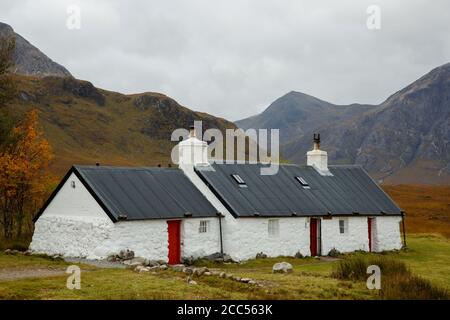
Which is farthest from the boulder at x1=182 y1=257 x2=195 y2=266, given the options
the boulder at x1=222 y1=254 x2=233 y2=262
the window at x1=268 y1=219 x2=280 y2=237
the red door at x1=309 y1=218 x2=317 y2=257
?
the red door at x1=309 y1=218 x2=317 y2=257

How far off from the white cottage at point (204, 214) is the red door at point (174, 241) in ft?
0.17

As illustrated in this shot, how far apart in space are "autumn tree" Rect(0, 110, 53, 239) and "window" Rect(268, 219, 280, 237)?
14.6 m

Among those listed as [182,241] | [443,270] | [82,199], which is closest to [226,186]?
[182,241]

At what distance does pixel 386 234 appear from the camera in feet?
135

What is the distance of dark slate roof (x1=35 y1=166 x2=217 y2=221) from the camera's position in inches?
1193

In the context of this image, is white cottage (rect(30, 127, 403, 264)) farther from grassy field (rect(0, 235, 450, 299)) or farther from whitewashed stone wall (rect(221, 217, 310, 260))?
grassy field (rect(0, 235, 450, 299))

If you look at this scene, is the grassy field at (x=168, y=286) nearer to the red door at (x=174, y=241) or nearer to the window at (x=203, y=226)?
the red door at (x=174, y=241)

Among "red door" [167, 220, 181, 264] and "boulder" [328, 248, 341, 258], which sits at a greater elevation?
"red door" [167, 220, 181, 264]

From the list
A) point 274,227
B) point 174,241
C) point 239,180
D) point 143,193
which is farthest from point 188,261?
point 239,180

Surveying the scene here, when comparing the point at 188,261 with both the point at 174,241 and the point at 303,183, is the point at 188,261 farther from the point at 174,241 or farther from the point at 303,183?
the point at 303,183

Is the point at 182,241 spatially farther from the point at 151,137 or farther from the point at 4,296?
the point at 151,137

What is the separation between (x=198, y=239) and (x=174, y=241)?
62.0 inches

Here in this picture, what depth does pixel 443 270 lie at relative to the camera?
29688mm
